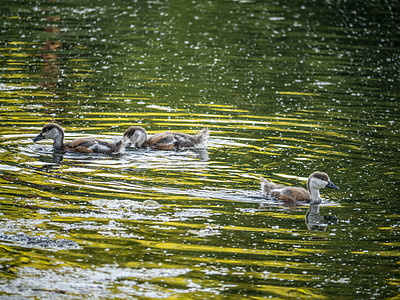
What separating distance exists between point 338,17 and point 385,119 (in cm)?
1598

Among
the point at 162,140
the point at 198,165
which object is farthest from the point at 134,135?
the point at 198,165

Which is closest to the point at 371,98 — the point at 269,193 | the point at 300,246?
the point at 269,193

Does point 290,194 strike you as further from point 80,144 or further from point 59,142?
point 59,142

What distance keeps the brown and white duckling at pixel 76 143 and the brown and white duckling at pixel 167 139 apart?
39cm

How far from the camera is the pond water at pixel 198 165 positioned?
8789 millimetres

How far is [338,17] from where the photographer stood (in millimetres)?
31875

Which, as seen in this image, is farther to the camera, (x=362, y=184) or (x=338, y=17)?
(x=338, y=17)

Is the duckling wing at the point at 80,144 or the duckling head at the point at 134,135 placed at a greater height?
the duckling head at the point at 134,135

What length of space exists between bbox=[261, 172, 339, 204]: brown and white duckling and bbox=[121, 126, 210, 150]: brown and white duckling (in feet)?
9.59

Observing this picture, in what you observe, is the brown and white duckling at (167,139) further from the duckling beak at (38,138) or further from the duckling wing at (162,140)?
the duckling beak at (38,138)

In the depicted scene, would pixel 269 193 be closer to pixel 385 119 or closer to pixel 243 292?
pixel 243 292

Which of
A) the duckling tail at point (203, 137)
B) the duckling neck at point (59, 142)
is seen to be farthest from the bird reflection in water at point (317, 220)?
the duckling neck at point (59, 142)

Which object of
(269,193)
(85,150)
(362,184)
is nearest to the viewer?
(269,193)

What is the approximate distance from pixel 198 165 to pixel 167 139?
4.54 ft
